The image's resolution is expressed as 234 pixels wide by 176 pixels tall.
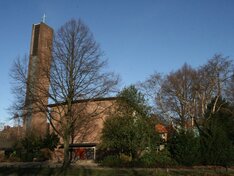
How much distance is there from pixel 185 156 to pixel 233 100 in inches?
812

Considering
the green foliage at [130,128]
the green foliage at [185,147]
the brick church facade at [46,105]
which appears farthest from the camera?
the brick church facade at [46,105]

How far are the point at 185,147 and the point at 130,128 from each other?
6.30 meters

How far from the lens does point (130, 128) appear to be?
36.8m

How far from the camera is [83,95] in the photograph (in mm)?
39562

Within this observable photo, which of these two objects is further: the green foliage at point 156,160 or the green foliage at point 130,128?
the green foliage at point 130,128

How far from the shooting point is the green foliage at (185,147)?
1372 inches

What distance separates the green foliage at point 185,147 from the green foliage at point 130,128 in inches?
82.8

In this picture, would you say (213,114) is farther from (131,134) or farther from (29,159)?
(29,159)

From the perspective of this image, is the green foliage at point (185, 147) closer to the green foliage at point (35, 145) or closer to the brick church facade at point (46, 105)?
the brick church facade at point (46, 105)

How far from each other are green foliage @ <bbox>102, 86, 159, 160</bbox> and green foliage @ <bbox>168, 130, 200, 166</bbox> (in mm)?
2102

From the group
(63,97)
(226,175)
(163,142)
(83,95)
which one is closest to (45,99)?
(63,97)

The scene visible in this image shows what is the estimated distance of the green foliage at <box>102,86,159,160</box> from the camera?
3656cm

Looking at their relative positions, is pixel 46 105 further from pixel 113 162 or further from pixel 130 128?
pixel 113 162

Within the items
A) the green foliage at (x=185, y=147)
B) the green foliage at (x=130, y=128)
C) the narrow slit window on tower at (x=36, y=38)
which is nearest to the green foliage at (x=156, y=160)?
the green foliage at (x=185, y=147)
